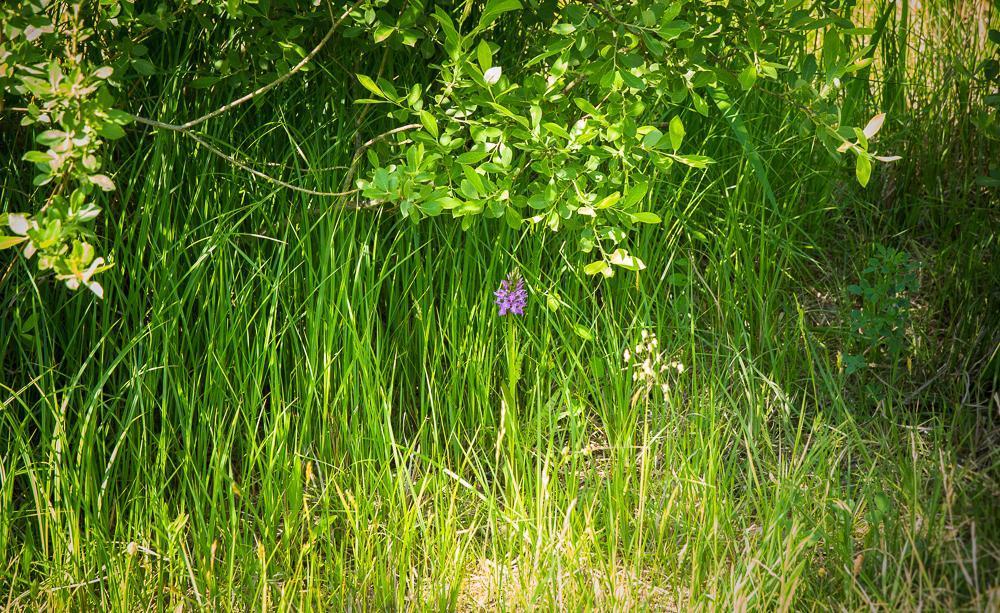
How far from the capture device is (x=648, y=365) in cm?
224

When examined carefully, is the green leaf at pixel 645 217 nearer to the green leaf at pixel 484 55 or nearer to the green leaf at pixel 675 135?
the green leaf at pixel 675 135

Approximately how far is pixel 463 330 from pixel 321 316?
1.36 ft

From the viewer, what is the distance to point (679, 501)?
7.06ft

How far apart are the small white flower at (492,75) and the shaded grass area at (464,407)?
0.55 metres

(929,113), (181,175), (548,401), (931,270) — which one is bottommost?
(548,401)

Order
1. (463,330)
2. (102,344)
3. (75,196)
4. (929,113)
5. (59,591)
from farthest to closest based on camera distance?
1. (929,113)
2. (463,330)
3. (102,344)
4. (59,591)
5. (75,196)

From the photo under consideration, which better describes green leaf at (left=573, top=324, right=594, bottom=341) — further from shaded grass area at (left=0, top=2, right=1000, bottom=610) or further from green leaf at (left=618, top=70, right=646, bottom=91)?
green leaf at (left=618, top=70, right=646, bottom=91)

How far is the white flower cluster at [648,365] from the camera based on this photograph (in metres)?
2.25

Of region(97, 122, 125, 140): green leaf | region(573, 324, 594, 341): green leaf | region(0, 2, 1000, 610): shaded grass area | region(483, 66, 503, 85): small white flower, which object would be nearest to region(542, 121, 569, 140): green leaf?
region(483, 66, 503, 85): small white flower

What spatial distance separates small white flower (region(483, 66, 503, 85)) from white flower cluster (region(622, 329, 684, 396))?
760 millimetres

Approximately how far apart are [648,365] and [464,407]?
0.60 meters

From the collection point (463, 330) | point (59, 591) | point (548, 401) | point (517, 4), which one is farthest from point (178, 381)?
point (517, 4)

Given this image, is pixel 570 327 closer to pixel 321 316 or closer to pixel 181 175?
pixel 321 316

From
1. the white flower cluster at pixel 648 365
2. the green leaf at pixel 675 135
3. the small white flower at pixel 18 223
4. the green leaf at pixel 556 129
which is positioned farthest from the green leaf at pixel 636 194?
→ the small white flower at pixel 18 223
